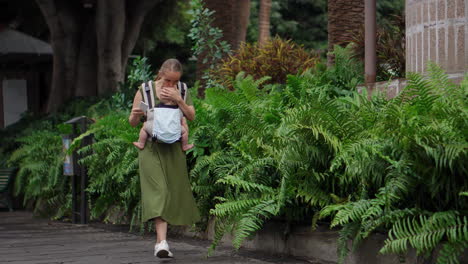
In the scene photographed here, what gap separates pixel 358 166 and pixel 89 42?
1601 centimetres

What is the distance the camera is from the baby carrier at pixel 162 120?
25.0 ft

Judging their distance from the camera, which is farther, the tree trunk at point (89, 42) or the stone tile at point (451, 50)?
the tree trunk at point (89, 42)

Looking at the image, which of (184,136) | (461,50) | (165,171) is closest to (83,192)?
(165,171)

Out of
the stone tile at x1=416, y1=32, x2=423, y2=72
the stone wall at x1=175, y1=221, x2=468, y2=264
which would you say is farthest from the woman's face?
the stone tile at x1=416, y1=32, x2=423, y2=72

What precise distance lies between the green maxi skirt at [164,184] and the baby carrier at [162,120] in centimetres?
19

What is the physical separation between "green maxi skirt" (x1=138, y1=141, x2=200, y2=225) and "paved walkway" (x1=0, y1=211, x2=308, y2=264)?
0.40 meters

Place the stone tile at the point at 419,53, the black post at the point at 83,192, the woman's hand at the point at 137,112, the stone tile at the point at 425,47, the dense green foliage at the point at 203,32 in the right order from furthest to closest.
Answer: the dense green foliage at the point at 203,32 → the black post at the point at 83,192 → the woman's hand at the point at 137,112 → the stone tile at the point at 419,53 → the stone tile at the point at 425,47

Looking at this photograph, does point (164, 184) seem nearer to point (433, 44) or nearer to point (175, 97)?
point (175, 97)

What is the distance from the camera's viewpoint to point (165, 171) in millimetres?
7848

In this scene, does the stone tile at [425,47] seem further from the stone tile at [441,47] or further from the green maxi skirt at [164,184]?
the green maxi skirt at [164,184]

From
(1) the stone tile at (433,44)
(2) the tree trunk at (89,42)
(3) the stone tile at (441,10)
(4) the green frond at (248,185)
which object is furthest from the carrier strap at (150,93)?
(2) the tree trunk at (89,42)

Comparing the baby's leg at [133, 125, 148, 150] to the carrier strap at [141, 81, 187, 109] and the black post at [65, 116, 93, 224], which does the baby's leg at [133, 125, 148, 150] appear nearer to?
the carrier strap at [141, 81, 187, 109]

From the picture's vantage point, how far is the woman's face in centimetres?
772

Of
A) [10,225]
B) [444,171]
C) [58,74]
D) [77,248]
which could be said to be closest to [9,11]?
Result: [58,74]
